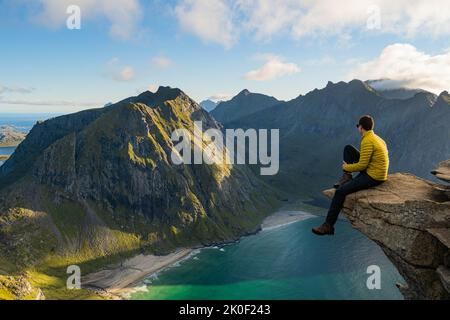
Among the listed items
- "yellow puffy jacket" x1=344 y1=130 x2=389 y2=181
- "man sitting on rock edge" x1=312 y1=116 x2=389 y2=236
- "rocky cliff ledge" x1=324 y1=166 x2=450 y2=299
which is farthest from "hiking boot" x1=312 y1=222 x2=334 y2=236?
"yellow puffy jacket" x1=344 y1=130 x2=389 y2=181

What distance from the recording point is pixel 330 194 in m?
24.0

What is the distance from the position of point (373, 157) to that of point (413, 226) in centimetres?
446

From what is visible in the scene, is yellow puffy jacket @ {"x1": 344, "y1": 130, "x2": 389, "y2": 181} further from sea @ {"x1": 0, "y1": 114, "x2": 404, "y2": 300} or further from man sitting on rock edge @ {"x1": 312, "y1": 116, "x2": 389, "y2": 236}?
sea @ {"x1": 0, "y1": 114, "x2": 404, "y2": 300}

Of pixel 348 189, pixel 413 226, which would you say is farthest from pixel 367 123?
pixel 413 226

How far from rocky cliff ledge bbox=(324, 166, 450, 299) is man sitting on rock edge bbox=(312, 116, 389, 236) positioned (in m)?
0.82

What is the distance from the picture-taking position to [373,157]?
2020cm

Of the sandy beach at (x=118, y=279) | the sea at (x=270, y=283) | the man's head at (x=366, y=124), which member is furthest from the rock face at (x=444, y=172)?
the sandy beach at (x=118, y=279)

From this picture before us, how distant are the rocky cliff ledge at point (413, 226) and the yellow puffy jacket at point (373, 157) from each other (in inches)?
56.3
